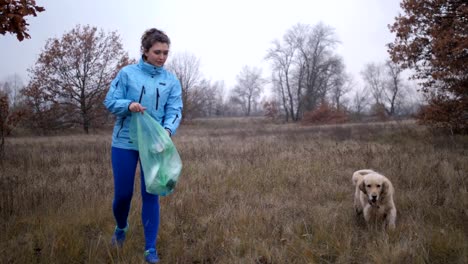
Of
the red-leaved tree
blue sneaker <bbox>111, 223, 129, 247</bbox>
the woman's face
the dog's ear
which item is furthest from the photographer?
the red-leaved tree

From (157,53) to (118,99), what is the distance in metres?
0.54

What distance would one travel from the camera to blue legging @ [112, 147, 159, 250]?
2979 millimetres

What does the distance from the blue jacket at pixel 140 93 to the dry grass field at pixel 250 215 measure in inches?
44.3

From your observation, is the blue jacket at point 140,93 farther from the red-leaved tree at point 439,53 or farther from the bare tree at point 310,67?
the bare tree at point 310,67

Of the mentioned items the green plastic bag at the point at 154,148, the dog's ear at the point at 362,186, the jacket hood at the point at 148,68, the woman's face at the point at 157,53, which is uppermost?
the woman's face at the point at 157,53

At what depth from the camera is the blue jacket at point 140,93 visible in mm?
2973

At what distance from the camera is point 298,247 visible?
330 centimetres

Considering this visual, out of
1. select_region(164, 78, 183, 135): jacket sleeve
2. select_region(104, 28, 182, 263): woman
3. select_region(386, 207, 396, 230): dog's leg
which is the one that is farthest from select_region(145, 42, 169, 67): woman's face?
select_region(386, 207, 396, 230): dog's leg

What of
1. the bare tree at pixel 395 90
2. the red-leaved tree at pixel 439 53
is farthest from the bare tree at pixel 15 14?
the bare tree at pixel 395 90

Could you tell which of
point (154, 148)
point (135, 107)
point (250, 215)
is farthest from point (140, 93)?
point (250, 215)

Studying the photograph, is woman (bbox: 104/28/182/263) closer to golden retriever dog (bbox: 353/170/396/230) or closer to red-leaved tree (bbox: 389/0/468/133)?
golden retriever dog (bbox: 353/170/396/230)

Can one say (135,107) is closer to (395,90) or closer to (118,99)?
(118,99)

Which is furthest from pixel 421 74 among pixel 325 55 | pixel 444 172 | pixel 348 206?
pixel 325 55

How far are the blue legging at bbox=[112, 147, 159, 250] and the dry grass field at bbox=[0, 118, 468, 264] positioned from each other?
0.30m
